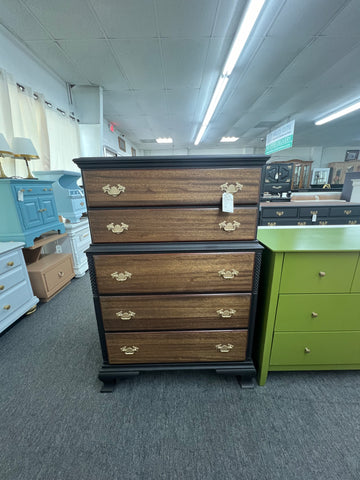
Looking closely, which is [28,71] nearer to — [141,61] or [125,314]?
[141,61]

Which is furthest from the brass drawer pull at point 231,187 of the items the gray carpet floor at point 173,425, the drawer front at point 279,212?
the drawer front at point 279,212

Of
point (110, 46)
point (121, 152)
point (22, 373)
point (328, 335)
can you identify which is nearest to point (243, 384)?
point (328, 335)

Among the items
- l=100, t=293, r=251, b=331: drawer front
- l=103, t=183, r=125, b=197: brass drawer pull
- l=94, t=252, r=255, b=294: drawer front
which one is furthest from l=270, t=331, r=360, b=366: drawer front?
l=103, t=183, r=125, b=197: brass drawer pull

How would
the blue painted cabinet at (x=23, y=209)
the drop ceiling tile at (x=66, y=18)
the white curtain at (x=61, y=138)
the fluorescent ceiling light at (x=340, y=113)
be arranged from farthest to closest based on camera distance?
the fluorescent ceiling light at (x=340, y=113) < the white curtain at (x=61, y=138) < the drop ceiling tile at (x=66, y=18) < the blue painted cabinet at (x=23, y=209)

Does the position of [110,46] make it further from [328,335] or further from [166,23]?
[328,335]

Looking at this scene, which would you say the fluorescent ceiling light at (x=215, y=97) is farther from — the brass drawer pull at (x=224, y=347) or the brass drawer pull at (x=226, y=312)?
the brass drawer pull at (x=224, y=347)

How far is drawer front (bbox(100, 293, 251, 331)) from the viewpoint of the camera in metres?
1.07

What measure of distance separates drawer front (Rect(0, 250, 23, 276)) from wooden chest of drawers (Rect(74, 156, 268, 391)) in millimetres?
1184

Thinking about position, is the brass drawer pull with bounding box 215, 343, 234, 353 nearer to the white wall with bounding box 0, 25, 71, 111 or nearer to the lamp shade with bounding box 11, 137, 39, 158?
the lamp shade with bounding box 11, 137, 39, 158

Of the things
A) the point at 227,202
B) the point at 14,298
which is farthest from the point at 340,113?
the point at 14,298

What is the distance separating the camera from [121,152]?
6.26 meters

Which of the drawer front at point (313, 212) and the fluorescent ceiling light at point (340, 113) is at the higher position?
the fluorescent ceiling light at point (340, 113)

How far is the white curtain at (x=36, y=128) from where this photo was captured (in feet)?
7.20

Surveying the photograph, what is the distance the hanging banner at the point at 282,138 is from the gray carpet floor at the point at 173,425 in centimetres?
578
